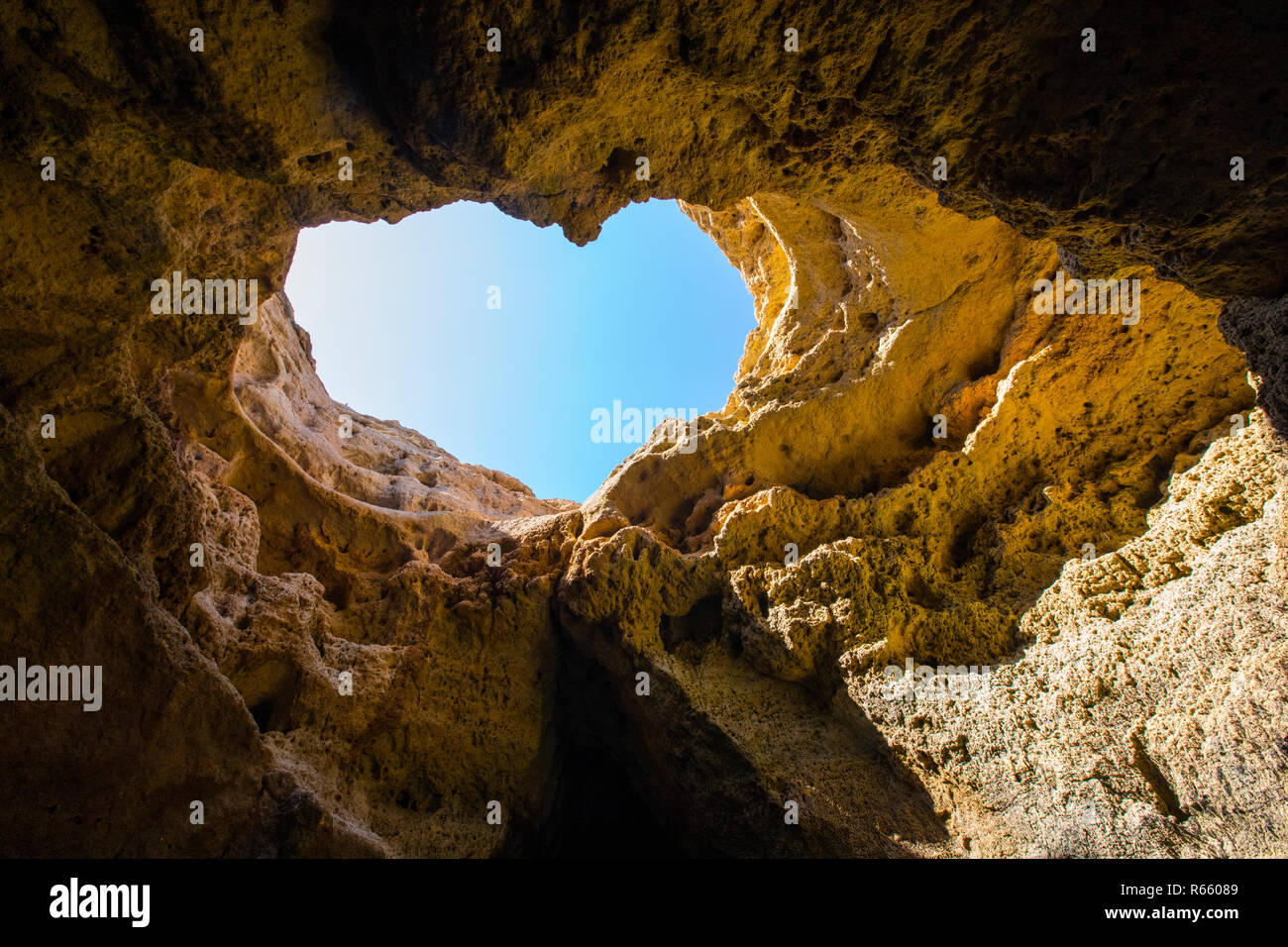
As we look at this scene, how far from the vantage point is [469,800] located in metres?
6.85

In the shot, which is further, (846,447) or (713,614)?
(846,447)

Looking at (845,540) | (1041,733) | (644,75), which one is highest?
(644,75)

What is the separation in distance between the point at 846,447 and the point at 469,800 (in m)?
6.30

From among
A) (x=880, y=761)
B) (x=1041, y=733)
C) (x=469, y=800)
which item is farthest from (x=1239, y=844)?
(x=469, y=800)

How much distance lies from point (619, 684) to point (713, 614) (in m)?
1.48

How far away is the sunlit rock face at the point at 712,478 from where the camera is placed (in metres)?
3.42

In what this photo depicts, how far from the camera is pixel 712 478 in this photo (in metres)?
8.50

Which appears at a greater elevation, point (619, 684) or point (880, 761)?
point (619, 684)

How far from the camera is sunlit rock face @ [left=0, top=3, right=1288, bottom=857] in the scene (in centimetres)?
342
